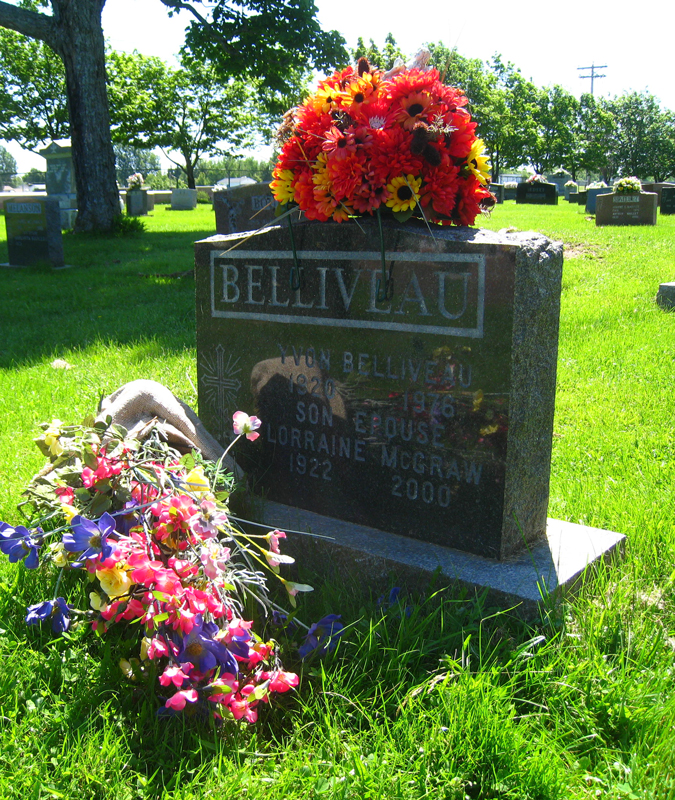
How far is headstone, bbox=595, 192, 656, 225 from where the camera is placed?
1722 cm

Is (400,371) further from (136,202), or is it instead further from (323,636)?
(136,202)

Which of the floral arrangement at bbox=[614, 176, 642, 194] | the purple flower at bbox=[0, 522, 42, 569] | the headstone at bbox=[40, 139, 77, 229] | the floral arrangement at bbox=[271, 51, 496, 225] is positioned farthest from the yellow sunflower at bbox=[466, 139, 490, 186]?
the headstone at bbox=[40, 139, 77, 229]

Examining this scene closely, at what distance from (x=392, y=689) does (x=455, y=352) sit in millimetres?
1106

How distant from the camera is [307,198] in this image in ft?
9.11

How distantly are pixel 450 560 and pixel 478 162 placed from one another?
1481mm

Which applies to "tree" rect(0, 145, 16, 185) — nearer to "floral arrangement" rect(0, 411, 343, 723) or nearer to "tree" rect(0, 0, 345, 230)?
"tree" rect(0, 0, 345, 230)

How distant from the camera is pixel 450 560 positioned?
8.24ft

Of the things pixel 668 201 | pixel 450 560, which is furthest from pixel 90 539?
pixel 668 201

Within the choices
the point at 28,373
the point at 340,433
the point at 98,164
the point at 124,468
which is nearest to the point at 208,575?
the point at 124,468

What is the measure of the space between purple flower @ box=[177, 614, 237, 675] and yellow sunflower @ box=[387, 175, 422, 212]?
1556 mm

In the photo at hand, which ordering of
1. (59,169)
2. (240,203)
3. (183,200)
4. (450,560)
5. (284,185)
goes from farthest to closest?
(183,200) < (59,169) < (240,203) < (284,185) < (450,560)

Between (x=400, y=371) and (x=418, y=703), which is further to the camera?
(x=400, y=371)

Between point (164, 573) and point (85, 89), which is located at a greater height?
point (85, 89)

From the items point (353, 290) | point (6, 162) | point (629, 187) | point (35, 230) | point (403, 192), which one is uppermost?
point (6, 162)
